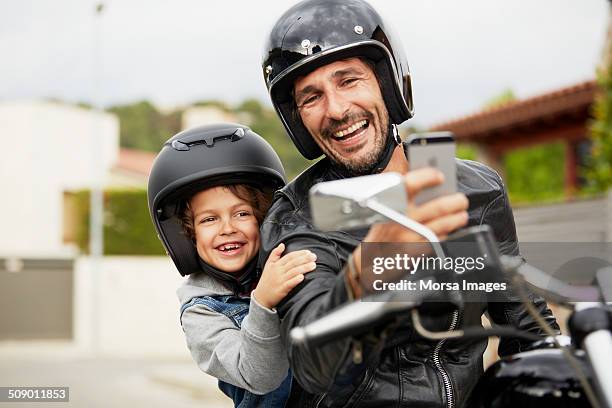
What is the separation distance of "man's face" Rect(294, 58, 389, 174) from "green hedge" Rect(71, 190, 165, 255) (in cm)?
2194

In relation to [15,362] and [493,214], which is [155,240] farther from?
[493,214]

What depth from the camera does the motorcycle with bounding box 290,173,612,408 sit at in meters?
1.26

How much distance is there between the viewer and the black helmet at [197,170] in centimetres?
265

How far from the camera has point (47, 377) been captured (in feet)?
51.6

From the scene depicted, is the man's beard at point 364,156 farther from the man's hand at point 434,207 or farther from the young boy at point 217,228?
the man's hand at point 434,207

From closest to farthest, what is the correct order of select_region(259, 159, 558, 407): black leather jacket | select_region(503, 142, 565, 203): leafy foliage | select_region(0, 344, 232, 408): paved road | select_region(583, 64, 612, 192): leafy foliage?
select_region(259, 159, 558, 407): black leather jacket
select_region(583, 64, 612, 192): leafy foliage
select_region(0, 344, 232, 408): paved road
select_region(503, 142, 565, 203): leafy foliage

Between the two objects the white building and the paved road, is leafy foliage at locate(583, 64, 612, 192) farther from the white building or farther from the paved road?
the white building

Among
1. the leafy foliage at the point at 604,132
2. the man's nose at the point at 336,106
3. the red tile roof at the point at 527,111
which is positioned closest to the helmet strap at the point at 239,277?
the man's nose at the point at 336,106

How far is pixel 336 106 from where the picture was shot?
6.66 feet

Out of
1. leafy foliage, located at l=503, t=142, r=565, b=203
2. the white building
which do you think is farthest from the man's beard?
leafy foliage, located at l=503, t=142, r=565, b=203

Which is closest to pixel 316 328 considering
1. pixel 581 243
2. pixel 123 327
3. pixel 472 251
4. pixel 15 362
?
pixel 472 251

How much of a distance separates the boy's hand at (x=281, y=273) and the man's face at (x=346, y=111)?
34 centimetres

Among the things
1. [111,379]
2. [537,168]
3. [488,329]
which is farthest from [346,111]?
[537,168]

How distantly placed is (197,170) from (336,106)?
2.41 feet
